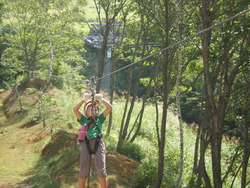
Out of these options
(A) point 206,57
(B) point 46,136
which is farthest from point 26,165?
(A) point 206,57

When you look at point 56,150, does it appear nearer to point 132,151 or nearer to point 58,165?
point 58,165

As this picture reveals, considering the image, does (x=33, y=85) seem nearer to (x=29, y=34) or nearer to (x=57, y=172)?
(x=29, y=34)

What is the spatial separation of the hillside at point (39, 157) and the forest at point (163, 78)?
0.82ft

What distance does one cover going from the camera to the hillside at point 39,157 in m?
7.21

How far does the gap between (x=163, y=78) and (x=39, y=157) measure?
19.5 feet

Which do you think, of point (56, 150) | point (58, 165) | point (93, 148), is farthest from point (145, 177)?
point (56, 150)

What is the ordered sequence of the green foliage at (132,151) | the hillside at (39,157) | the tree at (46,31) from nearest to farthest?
the hillside at (39,157) < the green foliage at (132,151) < the tree at (46,31)

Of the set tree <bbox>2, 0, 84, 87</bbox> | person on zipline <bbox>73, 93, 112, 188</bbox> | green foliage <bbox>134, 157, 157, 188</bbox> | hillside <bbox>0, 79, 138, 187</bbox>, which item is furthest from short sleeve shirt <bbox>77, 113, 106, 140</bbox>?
tree <bbox>2, 0, 84, 87</bbox>

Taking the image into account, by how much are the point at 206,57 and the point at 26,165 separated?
6.98 m

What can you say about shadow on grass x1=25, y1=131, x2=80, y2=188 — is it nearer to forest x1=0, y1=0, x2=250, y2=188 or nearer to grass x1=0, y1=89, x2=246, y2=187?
grass x1=0, y1=89, x2=246, y2=187

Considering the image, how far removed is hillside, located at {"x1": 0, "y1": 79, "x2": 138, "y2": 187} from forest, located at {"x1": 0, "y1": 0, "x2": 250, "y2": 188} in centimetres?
25

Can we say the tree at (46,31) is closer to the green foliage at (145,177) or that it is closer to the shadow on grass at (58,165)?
the shadow on grass at (58,165)

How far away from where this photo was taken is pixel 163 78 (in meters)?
5.95

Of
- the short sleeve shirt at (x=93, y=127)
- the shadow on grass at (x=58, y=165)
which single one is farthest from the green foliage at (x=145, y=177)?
the short sleeve shirt at (x=93, y=127)
